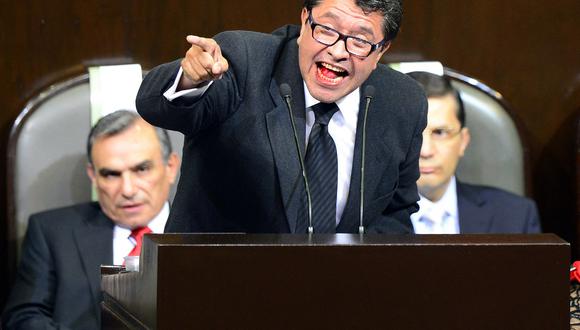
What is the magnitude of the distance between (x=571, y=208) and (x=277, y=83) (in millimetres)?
1704

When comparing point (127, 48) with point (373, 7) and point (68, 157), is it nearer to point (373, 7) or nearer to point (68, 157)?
point (68, 157)

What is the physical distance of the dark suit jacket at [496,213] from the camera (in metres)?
3.41

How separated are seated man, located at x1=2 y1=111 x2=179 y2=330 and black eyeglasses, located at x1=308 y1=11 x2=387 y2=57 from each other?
1.11m

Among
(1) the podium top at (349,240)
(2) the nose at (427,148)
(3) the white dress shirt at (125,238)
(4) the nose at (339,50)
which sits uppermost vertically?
(4) the nose at (339,50)

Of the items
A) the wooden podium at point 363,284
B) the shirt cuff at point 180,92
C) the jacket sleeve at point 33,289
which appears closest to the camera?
the wooden podium at point 363,284

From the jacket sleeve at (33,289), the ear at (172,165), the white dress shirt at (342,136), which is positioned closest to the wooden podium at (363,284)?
the white dress shirt at (342,136)

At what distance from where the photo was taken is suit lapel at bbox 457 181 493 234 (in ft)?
11.2

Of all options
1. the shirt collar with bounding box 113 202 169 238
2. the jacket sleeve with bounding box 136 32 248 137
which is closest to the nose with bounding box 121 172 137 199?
the shirt collar with bounding box 113 202 169 238

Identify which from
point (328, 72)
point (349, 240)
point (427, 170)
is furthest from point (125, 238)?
point (349, 240)

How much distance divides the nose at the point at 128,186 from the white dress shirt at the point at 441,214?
0.88 metres

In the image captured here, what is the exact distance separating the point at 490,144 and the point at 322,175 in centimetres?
134

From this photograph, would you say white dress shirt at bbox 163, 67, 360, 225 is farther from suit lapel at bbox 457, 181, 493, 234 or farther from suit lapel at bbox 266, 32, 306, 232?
suit lapel at bbox 457, 181, 493, 234

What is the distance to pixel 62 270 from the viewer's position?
3178mm

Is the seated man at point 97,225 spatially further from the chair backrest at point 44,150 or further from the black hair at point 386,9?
the black hair at point 386,9
